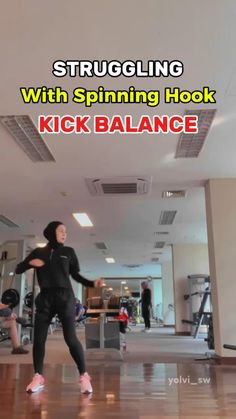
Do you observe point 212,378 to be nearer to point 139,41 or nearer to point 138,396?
point 138,396

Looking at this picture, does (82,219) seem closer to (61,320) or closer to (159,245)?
(159,245)

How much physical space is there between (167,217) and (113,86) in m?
4.78

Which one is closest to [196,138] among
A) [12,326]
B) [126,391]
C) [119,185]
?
[119,185]

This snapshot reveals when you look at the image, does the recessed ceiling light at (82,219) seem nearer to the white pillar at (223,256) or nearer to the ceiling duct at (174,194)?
the ceiling duct at (174,194)

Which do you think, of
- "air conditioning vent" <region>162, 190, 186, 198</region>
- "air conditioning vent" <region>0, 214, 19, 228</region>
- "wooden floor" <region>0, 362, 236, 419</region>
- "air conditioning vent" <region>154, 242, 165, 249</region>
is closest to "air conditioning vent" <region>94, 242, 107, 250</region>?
"air conditioning vent" <region>154, 242, 165, 249</region>

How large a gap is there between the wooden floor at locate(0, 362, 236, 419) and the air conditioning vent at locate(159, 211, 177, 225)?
3437 millimetres

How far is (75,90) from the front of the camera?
10.3 feet

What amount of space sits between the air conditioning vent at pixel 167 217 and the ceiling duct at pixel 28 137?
128 inches

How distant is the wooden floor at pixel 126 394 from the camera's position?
2.42m

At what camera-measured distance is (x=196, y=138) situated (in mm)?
4031

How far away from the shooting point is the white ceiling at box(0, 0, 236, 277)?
7.55ft

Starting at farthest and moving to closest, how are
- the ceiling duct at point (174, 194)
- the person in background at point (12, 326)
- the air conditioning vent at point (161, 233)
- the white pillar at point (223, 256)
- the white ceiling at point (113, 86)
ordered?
the air conditioning vent at point (161, 233) < the ceiling duct at point (174, 194) < the person in background at point (12, 326) < the white pillar at point (223, 256) < the white ceiling at point (113, 86)

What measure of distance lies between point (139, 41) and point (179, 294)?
8.45 m

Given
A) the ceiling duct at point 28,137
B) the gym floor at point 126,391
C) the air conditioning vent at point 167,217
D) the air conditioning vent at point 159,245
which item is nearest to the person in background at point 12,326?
the gym floor at point 126,391
